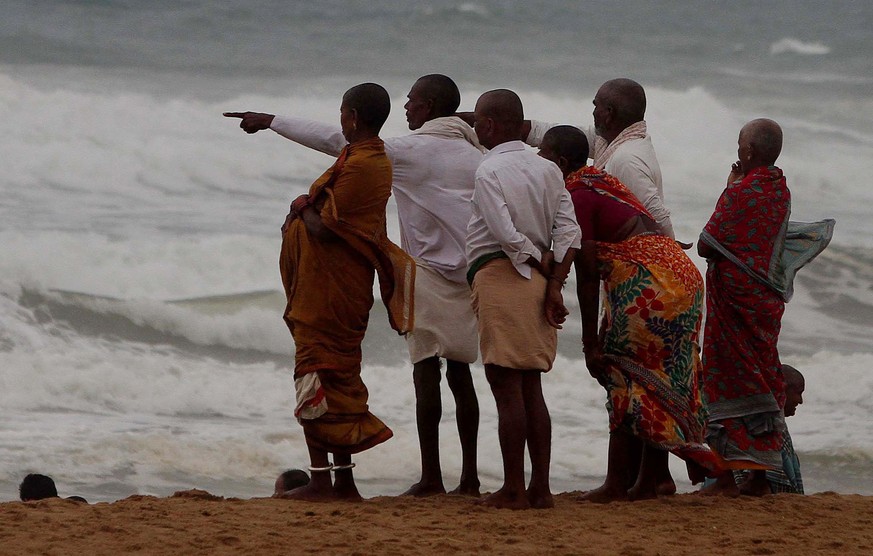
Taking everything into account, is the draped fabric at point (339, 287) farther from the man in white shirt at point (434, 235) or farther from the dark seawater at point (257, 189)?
the dark seawater at point (257, 189)

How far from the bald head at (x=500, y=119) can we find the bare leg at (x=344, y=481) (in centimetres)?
137

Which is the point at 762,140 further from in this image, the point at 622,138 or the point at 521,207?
the point at 521,207

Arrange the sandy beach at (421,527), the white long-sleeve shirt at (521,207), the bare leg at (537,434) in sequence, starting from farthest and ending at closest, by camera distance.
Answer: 1. the bare leg at (537,434)
2. the white long-sleeve shirt at (521,207)
3. the sandy beach at (421,527)

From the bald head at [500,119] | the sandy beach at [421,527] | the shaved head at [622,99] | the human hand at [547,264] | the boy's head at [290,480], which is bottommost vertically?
the sandy beach at [421,527]

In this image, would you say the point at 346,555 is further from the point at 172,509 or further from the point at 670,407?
the point at 670,407

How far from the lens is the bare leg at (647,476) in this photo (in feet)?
18.3

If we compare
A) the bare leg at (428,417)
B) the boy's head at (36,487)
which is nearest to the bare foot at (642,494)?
the bare leg at (428,417)

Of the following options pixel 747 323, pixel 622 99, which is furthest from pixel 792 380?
pixel 622 99

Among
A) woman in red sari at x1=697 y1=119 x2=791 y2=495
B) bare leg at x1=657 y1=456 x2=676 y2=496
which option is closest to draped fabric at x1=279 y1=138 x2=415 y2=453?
bare leg at x1=657 y1=456 x2=676 y2=496

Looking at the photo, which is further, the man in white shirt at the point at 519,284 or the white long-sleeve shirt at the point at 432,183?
the white long-sleeve shirt at the point at 432,183

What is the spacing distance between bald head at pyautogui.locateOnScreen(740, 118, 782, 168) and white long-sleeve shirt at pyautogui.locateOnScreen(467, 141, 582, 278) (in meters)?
1.06

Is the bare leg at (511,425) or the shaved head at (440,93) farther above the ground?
the shaved head at (440,93)

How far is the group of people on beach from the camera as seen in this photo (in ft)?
17.1

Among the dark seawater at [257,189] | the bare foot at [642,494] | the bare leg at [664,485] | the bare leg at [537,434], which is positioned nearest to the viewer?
the bare leg at [537,434]
